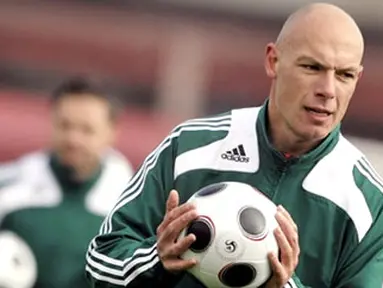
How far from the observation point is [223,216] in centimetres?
508

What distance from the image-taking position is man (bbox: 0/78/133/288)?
9750mm

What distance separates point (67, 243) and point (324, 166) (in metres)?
4.50

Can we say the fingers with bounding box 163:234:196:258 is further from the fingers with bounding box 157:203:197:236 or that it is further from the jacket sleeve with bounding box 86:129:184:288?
the jacket sleeve with bounding box 86:129:184:288

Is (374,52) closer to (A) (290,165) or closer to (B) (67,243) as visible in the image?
(B) (67,243)

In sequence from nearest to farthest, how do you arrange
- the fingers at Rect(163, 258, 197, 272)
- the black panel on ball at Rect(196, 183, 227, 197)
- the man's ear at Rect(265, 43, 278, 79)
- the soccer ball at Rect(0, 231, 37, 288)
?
the fingers at Rect(163, 258, 197, 272) < the black panel on ball at Rect(196, 183, 227, 197) < the man's ear at Rect(265, 43, 278, 79) < the soccer ball at Rect(0, 231, 37, 288)

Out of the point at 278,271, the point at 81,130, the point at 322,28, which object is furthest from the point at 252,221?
the point at 81,130

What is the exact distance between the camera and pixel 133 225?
5551mm

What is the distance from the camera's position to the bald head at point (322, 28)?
5.29 meters

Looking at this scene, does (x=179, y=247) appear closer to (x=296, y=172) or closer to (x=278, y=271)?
(x=278, y=271)

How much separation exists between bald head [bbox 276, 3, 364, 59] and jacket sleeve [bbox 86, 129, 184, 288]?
0.59 meters

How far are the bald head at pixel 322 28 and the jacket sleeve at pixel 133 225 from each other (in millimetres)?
593

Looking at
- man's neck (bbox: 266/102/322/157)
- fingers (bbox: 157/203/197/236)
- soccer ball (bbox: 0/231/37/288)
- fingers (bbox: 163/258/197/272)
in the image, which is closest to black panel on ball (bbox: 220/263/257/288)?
fingers (bbox: 163/258/197/272)

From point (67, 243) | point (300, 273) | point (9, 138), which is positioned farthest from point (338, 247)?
point (9, 138)

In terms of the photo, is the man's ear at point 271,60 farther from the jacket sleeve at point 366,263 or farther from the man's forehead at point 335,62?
the jacket sleeve at point 366,263
